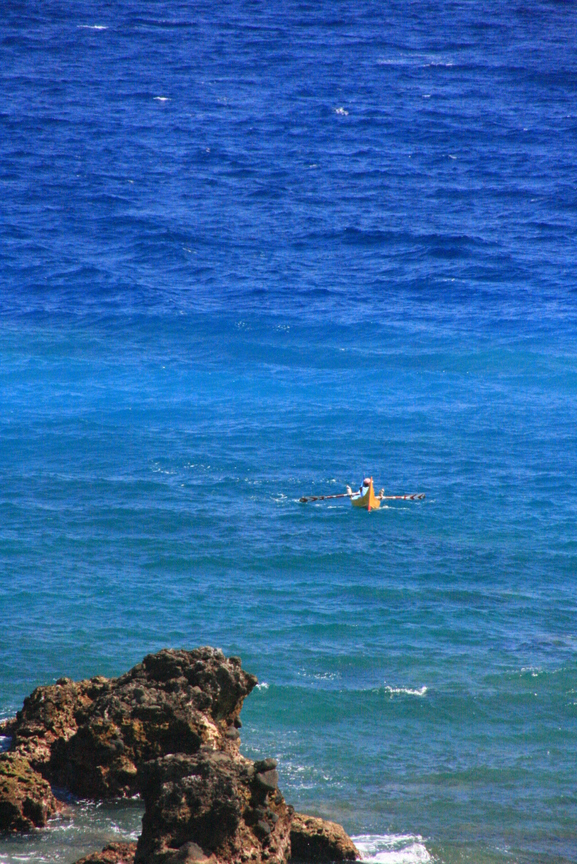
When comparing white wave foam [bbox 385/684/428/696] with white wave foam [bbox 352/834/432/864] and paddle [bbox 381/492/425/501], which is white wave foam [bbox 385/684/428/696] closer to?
white wave foam [bbox 352/834/432/864]

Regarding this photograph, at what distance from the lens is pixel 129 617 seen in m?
30.9

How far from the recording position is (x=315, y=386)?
6262cm

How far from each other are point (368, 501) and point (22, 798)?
78.8 feet

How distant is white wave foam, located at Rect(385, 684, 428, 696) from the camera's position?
86.7ft

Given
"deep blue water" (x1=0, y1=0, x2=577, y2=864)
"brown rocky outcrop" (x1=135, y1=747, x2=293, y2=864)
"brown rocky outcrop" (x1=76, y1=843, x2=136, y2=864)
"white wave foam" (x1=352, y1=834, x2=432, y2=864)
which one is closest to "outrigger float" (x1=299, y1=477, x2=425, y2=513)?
"deep blue water" (x1=0, y1=0, x2=577, y2=864)

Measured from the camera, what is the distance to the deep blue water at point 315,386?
82.8ft

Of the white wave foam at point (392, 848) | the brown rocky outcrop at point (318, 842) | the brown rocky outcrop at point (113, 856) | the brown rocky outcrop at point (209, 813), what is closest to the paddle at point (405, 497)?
the white wave foam at point (392, 848)

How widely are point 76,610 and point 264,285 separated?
48.9 m

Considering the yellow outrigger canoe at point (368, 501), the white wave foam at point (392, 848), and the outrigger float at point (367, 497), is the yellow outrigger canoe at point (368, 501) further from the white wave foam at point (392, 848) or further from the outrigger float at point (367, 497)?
the white wave foam at point (392, 848)

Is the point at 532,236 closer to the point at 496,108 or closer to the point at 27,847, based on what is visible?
the point at 496,108

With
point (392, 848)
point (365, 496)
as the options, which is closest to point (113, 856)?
point (392, 848)

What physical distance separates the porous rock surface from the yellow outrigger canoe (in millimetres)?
20253

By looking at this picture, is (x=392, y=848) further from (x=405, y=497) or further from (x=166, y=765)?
(x=405, y=497)

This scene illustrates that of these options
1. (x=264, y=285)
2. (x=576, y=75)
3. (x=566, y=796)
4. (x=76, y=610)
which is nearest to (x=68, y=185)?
(x=264, y=285)
